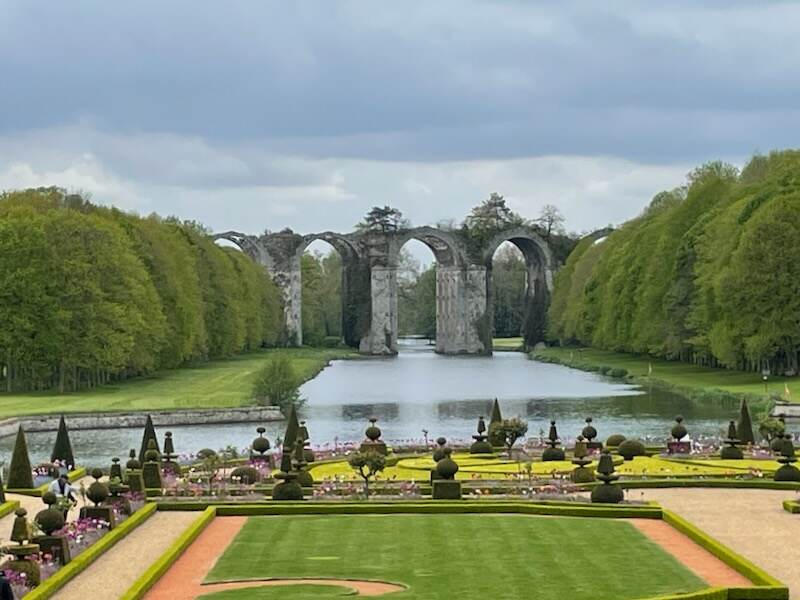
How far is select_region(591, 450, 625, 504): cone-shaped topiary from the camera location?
38344 millimetres

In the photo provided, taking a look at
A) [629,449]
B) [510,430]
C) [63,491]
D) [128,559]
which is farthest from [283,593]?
[510,430]

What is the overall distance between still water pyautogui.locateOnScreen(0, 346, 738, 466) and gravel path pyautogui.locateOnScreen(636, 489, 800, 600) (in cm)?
2254

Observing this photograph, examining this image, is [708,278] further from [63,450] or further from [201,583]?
[201,583]

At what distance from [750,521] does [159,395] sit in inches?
2155

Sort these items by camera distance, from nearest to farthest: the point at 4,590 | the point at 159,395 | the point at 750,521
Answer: the point at 4,590
the point at 750,521
the point at 159,395

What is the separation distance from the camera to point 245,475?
145 ft

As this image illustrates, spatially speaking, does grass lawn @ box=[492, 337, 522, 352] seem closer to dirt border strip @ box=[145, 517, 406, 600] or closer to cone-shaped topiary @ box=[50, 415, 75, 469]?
cone-shaped topiary @ box=[50, 415, 75, 469]

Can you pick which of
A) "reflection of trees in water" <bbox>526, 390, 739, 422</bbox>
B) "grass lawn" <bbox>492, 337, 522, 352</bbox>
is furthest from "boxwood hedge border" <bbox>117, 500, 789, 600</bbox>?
"grass lawn" <bbox>492, 337, 522, 352</bbox>

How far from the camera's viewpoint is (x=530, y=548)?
3159cm

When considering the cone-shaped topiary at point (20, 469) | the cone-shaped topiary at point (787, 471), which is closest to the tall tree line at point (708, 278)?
the cone-shaped topiary at point (787, 471)

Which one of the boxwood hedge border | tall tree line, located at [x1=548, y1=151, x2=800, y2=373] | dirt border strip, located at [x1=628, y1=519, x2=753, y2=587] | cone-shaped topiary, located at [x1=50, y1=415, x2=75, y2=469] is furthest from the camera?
tall tree line, located at [x1=548, y1=151, x2=800, y2=373]

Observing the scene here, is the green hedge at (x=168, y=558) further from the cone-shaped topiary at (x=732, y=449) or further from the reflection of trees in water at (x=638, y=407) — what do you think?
the reflection of trees in water at (x=638, y=407)

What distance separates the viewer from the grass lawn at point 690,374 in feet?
279

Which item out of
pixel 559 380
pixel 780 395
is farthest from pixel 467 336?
pixel 780 395
